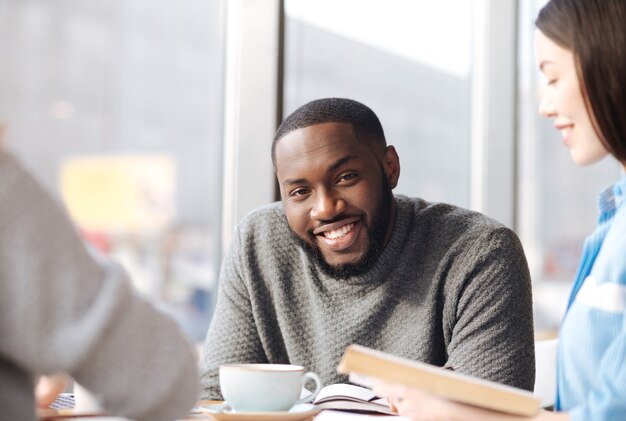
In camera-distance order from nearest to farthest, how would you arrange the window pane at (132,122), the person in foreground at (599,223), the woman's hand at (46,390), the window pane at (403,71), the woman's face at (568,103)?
the person in foreground at (599,223)
the woman's face at (568,103)
the woman's hand at (46,390)
the window pane at (132,122)
the window pane at (403,71)

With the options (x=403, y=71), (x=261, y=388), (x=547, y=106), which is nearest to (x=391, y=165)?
(x=547, y=106)

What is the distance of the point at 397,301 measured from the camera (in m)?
1.73

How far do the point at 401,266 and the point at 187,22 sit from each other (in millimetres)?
1000

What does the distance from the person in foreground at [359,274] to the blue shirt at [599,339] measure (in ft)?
1.52

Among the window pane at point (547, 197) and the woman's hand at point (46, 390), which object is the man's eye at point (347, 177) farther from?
the window pane at point (547, 197)

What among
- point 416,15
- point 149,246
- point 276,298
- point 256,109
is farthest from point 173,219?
point 416,15

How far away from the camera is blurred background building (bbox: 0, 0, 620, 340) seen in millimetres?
2045

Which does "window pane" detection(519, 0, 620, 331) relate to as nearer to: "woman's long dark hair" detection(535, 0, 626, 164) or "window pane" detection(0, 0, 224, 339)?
"window pane" detection(0, 0, 224, 339)

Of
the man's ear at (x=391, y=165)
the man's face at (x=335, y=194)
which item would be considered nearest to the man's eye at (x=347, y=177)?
the man's face at (x=335, y=194)

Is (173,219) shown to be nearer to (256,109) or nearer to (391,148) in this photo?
(256,109)

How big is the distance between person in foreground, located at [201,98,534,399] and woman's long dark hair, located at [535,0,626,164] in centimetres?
57

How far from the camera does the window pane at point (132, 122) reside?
6.60ft

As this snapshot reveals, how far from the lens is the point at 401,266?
174 centimetres

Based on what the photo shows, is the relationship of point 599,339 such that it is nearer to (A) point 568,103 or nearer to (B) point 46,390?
(A) point 568,103
